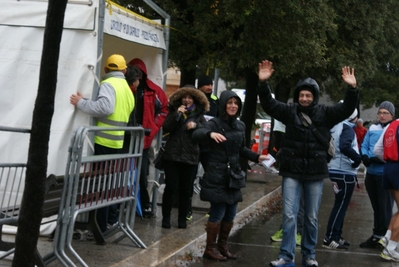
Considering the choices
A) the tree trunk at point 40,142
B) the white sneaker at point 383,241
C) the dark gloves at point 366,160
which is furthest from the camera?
the dark gloves at point 366,160

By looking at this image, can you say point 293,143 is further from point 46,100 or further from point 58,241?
point 46,100

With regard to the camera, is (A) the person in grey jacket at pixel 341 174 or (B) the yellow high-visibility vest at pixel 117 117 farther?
(A) the person in grey jacket at pixel 341 174

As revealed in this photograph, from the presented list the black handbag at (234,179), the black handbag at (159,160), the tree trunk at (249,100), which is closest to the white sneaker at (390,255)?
the black handbag at (234,179)

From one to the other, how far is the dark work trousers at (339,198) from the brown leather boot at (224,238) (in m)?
1.83

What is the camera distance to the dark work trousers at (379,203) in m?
10.6

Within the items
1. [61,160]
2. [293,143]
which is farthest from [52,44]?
[293,143]

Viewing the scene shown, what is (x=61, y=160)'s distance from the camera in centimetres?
838

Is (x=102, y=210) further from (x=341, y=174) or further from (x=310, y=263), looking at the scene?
(x=341, y=174)

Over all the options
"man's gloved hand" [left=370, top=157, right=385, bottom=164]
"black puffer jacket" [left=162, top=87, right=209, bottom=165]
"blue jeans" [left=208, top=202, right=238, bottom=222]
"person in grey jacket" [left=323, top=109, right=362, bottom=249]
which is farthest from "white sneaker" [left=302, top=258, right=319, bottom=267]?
"man's gloved hand" [left=370, top=157, right=385, bottom=164]

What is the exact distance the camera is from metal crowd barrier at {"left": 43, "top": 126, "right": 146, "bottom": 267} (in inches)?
276

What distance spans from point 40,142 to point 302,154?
3485 mm

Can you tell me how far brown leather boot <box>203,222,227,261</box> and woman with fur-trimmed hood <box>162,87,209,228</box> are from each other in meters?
1.29

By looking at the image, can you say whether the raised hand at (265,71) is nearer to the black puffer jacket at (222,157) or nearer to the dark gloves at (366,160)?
the black puffer jacket at (222,157)

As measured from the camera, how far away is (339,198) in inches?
402
